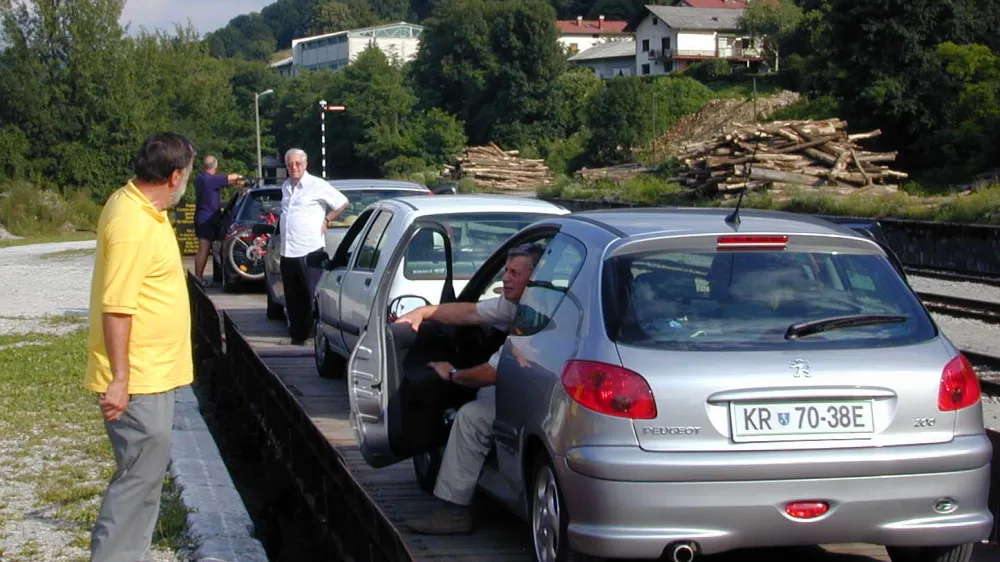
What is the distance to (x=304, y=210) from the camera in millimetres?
12766

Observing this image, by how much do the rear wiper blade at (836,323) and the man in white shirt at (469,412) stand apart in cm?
159

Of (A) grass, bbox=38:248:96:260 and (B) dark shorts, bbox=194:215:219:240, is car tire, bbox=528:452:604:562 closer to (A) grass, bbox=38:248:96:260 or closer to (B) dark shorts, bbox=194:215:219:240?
(B) dark shorts, bbox=194:215:219:240

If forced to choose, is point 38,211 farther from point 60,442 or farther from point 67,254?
point 60,442

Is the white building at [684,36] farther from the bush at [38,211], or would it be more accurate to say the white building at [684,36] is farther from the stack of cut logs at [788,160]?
the stack of cut logs at [788,160]

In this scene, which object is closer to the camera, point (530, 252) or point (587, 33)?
point (530, 252)

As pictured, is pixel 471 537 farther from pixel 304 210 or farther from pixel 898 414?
pixel 304 210

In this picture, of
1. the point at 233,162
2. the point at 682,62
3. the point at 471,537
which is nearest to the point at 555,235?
the point at 471,537

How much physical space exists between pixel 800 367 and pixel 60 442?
19.3ft

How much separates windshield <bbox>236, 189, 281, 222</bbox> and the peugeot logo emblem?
1557cm

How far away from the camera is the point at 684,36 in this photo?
12081 centimetres

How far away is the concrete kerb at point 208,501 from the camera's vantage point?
629cm

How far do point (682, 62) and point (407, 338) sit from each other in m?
118

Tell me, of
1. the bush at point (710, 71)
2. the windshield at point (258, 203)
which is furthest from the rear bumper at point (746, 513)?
the bush at point (710, 71)

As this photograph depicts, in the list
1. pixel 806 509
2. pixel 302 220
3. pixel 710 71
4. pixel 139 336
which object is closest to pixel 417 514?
pixel 139 336
